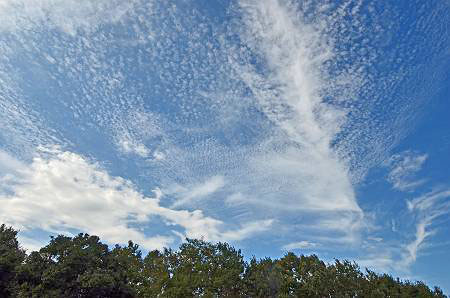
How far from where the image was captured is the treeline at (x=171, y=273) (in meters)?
34.9

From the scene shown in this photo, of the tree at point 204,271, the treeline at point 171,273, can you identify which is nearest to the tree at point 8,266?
the treeline at point 171,273

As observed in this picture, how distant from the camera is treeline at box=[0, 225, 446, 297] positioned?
34.9m

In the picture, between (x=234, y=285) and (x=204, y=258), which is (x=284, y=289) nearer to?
(x=234, y=285)

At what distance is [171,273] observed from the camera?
44562 mm

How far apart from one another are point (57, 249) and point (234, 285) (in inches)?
816

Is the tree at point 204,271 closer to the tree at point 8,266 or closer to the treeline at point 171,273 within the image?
the treeline at point 171,273

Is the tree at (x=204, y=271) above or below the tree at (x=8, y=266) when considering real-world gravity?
above

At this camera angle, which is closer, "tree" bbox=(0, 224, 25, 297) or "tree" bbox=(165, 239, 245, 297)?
"tree" bbox=(0, 224, 25, 297)

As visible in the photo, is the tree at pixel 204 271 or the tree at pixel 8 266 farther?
the tree at pixel 204 271

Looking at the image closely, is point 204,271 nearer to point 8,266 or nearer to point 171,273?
point 171,273

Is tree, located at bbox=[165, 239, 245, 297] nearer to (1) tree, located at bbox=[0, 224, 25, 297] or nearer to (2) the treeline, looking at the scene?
(2) the treeline

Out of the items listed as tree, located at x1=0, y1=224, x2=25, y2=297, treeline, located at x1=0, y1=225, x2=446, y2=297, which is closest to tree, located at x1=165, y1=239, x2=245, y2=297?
treeline, located at x1=0, y1=225, x2=446, y2=297

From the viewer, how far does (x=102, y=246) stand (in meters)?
40.4

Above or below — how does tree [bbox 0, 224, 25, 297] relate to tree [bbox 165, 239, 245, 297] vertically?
below
